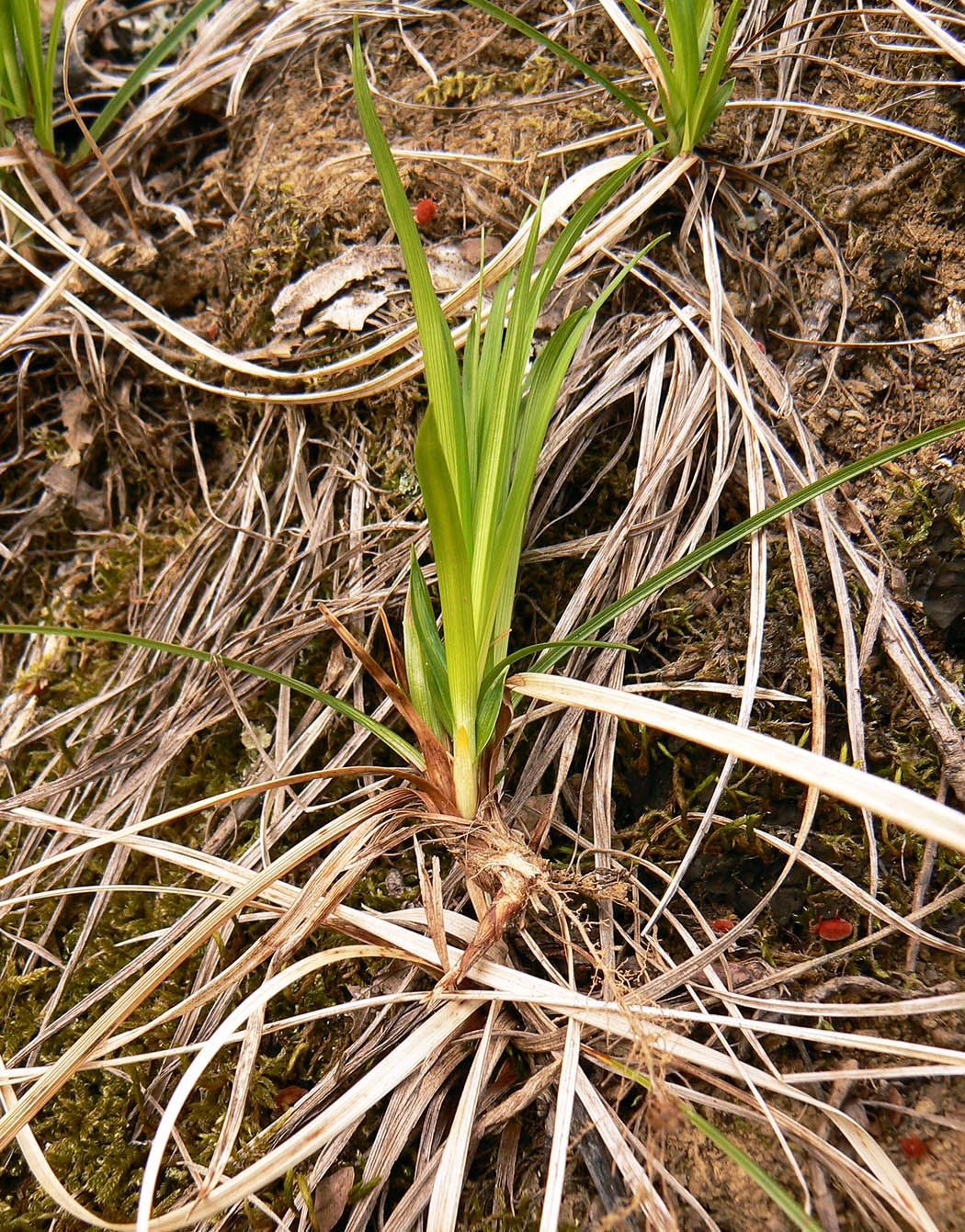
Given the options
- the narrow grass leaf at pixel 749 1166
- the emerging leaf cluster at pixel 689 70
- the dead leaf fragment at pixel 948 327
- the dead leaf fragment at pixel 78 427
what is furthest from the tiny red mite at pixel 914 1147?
the dead leaf fragment at pixel 78 427

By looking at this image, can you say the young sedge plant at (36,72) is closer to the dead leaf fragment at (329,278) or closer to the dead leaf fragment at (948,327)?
the dead leaf fragment at (329,278)

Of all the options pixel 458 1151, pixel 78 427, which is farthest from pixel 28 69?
pixel 458 1151

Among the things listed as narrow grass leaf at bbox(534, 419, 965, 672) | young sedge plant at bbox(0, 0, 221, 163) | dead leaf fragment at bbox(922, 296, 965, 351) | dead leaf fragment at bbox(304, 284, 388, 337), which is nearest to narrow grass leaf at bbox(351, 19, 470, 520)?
narrow grass leaf at bbox(534, 419, 965, 672)

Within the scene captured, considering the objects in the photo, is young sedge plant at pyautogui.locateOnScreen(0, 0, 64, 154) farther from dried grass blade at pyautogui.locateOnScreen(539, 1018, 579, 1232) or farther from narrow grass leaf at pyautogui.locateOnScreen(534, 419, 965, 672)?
dried grass blade at pyautogui.locateOnScreen(539, 1018, 579, 1232)

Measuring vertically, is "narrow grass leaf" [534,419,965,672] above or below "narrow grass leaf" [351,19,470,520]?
below

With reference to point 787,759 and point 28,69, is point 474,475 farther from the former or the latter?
point 28,69
